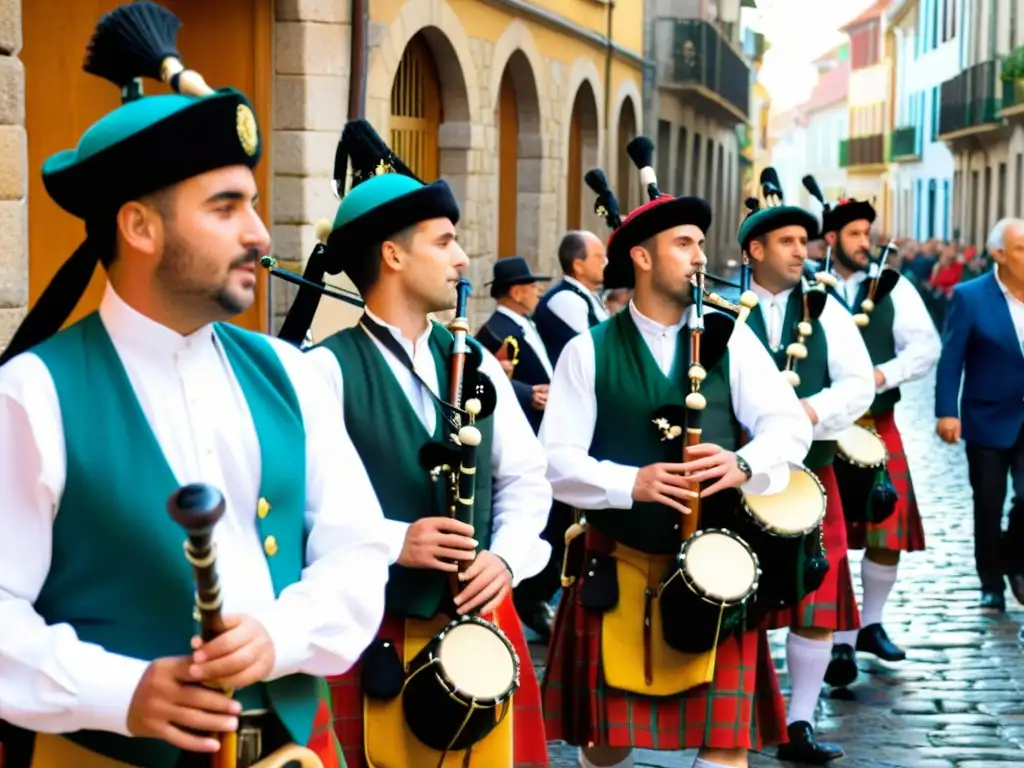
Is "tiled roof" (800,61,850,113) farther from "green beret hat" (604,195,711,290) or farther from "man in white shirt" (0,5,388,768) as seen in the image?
"man in white shirt" (0,5,388,768)

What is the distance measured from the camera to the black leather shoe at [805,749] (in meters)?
6.80

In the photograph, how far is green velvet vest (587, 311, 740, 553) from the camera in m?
5.62

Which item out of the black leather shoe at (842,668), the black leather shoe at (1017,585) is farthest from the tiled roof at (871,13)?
the black leather shoe at (842,668)

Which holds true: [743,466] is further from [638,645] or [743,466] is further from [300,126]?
[300,126]

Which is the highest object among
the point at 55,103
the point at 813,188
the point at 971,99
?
the point at 971,99

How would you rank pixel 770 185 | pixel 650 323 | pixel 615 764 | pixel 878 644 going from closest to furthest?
pixel 650 323 < pixel 615 764 < pixel 770 185 < pixel 878 644

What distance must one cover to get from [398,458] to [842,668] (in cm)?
403

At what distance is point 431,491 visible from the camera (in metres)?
4.59

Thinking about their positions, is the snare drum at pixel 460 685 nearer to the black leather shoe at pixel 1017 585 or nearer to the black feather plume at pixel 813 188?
the black feather plume at pixel 813 188

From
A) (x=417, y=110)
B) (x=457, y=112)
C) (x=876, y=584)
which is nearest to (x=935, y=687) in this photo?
(x=876, y=584)

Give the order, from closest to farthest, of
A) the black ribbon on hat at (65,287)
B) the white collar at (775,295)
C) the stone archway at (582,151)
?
the black ribbon on hat at (65,287)
the white collar at (775,295)
the stone archway at (582,151)

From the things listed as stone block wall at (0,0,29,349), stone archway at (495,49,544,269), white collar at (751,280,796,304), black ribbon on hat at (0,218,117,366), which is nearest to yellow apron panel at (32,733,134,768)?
black ribbon on hat at (0,218,117,366)

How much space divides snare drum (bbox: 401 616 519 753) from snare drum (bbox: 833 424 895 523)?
12.4ft

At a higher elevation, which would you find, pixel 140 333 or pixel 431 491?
pixel 140 333
